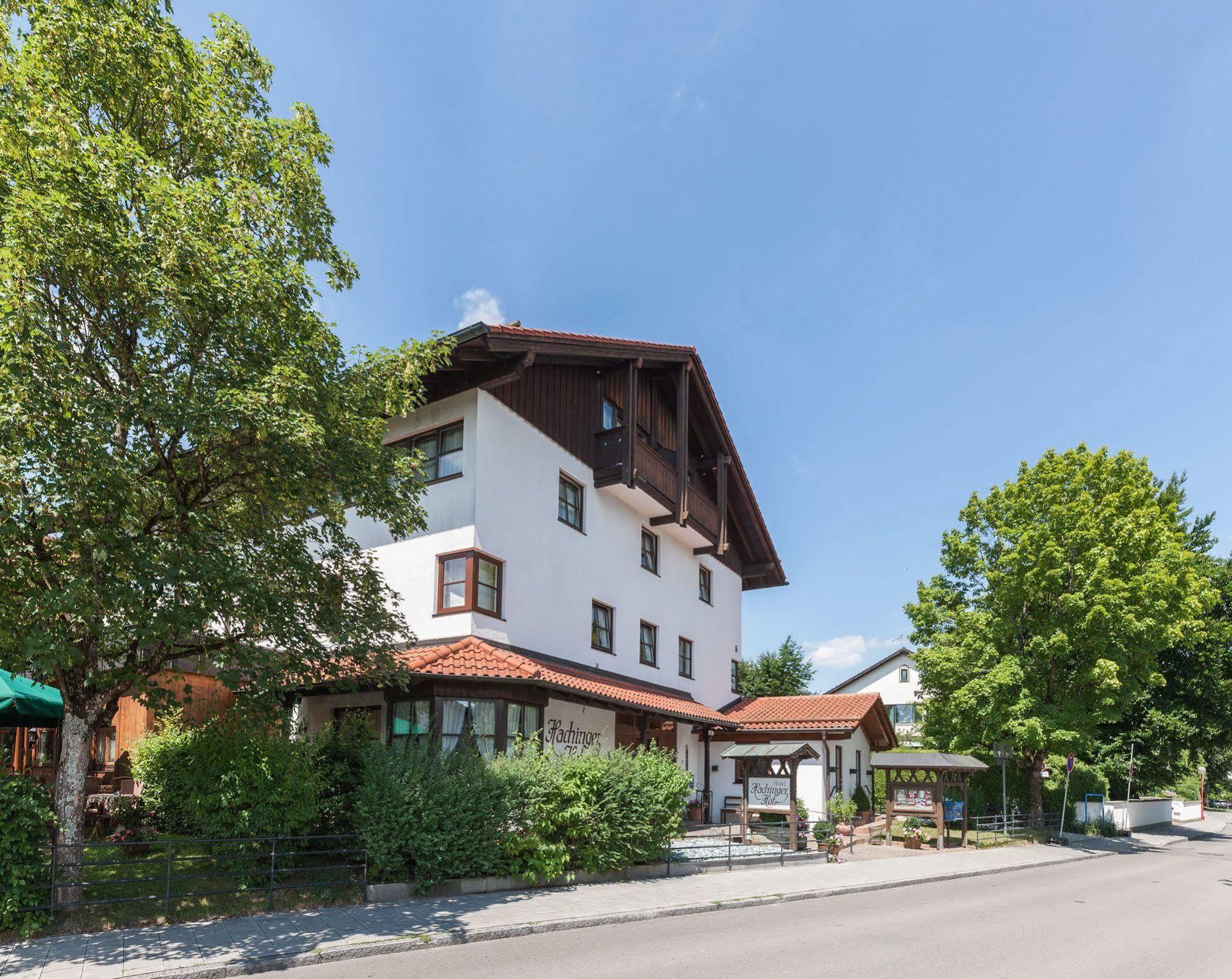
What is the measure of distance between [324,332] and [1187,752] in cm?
4377

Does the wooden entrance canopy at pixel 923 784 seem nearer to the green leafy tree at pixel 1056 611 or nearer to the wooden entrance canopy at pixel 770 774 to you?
the green leafy tree at pixel 1056 611

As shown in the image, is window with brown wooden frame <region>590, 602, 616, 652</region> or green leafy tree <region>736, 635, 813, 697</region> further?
green leafy tree <region>736, 635, 813, 697</region>

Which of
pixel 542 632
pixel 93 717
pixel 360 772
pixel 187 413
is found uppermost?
pixel 187 413

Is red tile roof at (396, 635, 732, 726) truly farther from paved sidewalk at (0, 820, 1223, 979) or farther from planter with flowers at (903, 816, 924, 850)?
planter with flowers at (903, 816, 924, 850)

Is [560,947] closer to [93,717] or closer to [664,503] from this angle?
[93,717]

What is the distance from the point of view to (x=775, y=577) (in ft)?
112

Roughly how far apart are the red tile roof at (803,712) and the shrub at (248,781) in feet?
56.4

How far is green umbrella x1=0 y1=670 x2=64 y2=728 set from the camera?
1136cm

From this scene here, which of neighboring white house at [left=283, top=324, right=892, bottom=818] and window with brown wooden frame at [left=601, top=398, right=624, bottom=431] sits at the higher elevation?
window with brown wooden frame at [left=601, top=398, right=624, bottom=431]

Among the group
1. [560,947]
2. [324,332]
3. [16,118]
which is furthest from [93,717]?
[16,118]

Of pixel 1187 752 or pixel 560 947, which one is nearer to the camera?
pixel 560 947

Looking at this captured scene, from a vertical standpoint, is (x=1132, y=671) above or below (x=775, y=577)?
below

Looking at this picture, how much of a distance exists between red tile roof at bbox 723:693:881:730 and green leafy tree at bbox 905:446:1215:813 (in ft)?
8.69

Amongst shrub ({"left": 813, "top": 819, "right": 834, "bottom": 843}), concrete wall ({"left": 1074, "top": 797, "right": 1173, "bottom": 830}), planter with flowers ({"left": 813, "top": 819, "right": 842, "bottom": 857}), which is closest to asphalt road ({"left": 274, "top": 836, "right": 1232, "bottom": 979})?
planter with flowers ({"left": 813, "top": 819, "right": 842, "bottom": 857})
